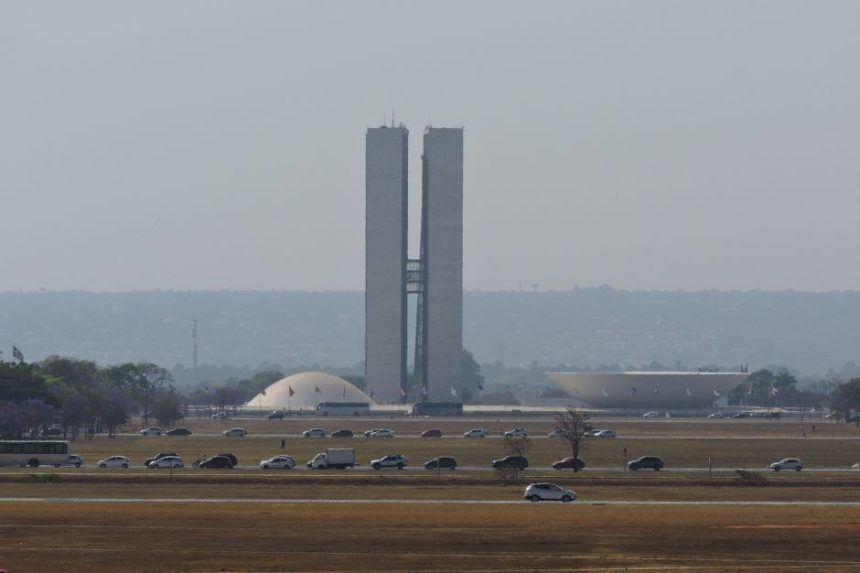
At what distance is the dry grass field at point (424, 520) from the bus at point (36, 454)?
342 cm

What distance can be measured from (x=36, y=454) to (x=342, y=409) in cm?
10780

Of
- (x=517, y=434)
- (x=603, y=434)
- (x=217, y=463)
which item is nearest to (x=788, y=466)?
(x=217, y=463)

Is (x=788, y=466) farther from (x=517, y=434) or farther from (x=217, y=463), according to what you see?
(x=517, y=434)

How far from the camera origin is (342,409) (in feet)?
641

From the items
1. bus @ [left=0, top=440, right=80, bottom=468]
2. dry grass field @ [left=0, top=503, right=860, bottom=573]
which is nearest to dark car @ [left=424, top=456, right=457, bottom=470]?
bus @ [left=0, top=440, right=80, bottom=468]

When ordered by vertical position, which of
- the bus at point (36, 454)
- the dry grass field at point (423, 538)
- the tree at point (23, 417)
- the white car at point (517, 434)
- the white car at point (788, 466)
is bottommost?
the dry grass field at point (423, 538)

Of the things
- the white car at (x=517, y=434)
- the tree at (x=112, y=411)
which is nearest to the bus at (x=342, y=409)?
the tree at (x=112, y=411)

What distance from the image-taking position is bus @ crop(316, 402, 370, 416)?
194 m

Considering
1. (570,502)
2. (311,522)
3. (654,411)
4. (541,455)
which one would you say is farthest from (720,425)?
(311,522)

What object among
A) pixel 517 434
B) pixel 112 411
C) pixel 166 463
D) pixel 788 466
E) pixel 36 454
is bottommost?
pixel 788 466

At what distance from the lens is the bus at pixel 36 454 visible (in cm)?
8794

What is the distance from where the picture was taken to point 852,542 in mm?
49594

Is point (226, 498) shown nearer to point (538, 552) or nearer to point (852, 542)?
point (538, 552)

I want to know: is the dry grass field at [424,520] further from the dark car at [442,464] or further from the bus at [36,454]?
the bus at [36,454]
